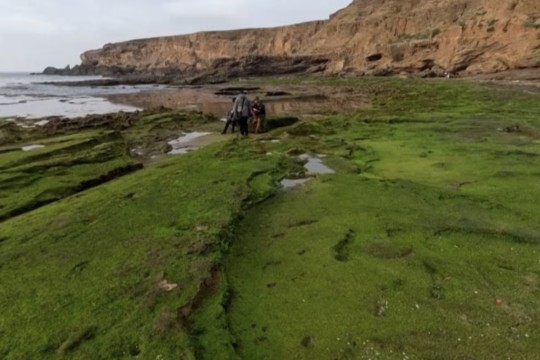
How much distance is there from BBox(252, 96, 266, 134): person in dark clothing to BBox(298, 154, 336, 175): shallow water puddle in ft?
21.9

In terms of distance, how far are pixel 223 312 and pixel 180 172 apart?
6.98 meters

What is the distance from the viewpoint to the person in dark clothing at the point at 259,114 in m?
20.8

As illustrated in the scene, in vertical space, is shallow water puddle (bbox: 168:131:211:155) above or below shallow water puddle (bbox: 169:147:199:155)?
below

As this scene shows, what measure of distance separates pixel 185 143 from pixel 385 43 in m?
71.4

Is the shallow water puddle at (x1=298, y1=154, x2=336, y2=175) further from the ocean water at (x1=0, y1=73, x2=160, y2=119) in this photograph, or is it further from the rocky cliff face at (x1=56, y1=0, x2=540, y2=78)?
the rocky cliff face at (x1=56, y1=0, x2=540, y2=78)

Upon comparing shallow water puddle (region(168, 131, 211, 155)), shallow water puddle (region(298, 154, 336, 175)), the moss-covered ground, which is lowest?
shallow water puddle (region(168, 131, 211, 155))

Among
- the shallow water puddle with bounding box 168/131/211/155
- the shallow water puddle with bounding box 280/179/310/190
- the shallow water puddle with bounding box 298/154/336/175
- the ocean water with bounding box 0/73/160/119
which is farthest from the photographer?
the ocean water with bounding box 0/73/160/119

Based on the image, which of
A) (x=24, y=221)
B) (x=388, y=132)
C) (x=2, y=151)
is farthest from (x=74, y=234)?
(x=388, y=132)

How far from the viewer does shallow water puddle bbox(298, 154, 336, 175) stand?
41.6 feet

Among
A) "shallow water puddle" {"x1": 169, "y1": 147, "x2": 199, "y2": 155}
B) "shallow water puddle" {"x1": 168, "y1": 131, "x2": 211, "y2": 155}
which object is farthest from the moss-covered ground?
"shallow water puddle" {"x1": 168, "y1": 131, "x2": 211, "y2": 155}

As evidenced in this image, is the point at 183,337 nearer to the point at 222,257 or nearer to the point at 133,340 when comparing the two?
the point at 133,340

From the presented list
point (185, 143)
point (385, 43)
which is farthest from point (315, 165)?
point (385, 43)

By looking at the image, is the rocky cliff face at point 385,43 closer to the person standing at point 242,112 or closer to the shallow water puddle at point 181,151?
the person standing at point 242,112

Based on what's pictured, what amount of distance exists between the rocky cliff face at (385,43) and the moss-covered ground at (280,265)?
48.6 m
